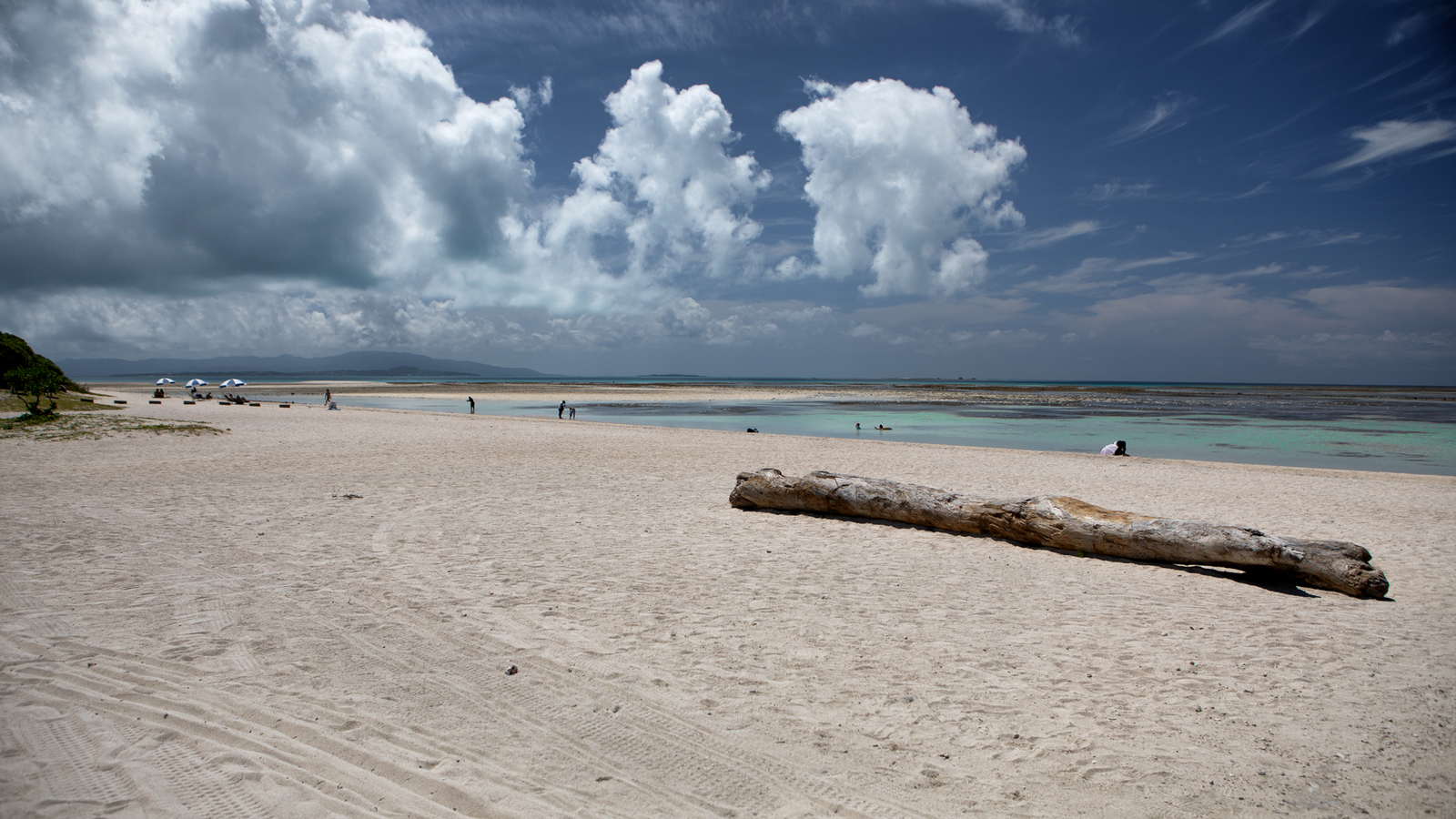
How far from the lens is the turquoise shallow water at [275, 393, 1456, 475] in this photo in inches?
820

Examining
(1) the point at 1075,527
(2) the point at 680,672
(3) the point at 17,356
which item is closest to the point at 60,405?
(3) the point at 17,356

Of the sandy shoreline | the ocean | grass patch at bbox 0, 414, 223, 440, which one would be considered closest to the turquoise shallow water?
the ocean

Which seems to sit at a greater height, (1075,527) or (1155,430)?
(1075,527)

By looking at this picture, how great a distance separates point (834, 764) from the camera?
342cm

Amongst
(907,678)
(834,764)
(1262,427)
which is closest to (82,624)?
(834,764)

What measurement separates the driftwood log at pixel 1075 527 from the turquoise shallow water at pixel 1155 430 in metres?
15.0

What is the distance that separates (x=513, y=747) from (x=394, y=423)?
91.8 ft

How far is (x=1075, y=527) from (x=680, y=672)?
5876 mm

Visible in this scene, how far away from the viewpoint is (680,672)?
4430 mm

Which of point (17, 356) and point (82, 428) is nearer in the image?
point (82, 428)

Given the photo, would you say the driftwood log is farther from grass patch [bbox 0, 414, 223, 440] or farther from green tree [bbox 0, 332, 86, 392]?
green tree [bbox 0, 332, 86, 392]

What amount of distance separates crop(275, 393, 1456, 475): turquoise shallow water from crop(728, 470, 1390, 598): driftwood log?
15.0 metres

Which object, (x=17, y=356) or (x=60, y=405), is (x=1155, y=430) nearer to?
(x=60, y=405)

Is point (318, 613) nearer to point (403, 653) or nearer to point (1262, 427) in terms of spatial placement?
point (403, 653)
